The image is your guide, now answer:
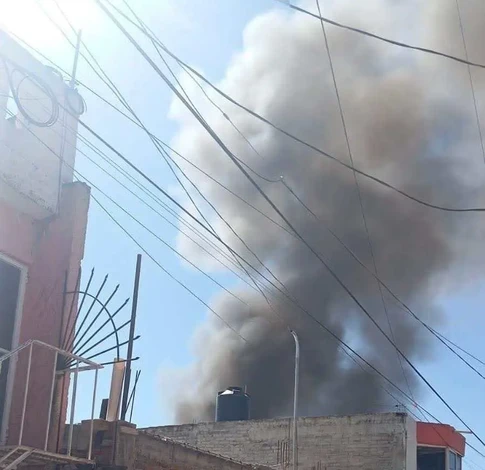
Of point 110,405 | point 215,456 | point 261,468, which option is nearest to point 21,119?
point 110,405

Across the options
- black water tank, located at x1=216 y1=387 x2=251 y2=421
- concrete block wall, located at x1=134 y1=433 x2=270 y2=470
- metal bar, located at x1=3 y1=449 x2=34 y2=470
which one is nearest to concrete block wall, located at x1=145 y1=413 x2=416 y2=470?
black water tank, located at x1=216 y1=387 x2=251 y2=421

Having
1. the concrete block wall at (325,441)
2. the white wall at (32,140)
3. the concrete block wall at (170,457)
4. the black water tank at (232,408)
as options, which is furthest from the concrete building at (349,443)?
the white wall at (32,140)

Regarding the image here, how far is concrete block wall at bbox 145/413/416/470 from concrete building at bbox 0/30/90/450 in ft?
36.8

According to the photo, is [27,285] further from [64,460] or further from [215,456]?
[215,456]

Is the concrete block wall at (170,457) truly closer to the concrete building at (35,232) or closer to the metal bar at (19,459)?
the concrete building at (35,232)

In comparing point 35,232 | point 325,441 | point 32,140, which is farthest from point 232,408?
point 32,140

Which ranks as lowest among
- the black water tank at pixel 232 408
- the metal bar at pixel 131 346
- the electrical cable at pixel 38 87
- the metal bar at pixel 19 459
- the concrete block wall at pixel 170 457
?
the metal bar at pixel 19 459

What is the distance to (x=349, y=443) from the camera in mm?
18172

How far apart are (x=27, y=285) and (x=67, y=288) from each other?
399 mm

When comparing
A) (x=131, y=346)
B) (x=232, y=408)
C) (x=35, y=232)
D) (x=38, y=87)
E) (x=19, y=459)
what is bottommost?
(x=19, y=459)

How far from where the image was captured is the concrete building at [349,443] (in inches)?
696

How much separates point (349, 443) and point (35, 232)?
1212 centimetres

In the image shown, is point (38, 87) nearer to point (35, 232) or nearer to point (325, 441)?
point (35, 232)

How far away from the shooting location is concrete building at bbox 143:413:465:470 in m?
17.7
